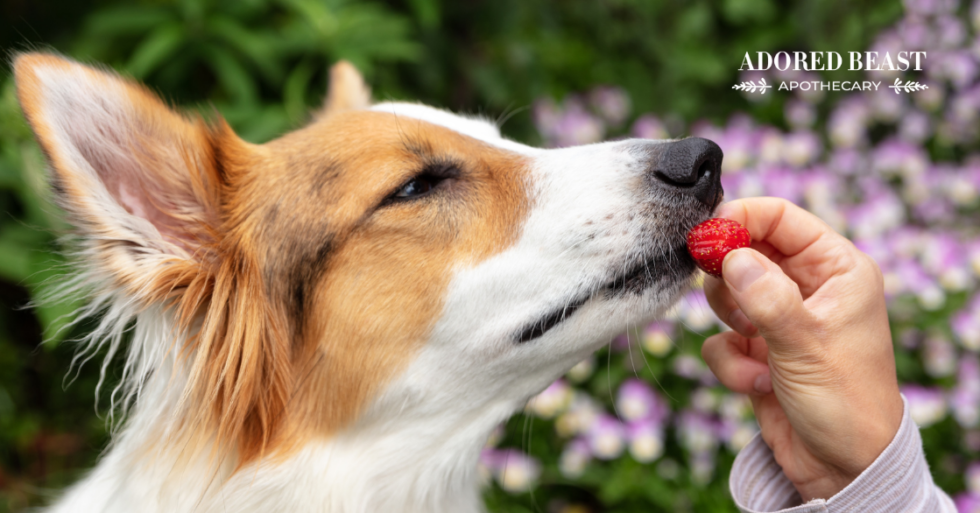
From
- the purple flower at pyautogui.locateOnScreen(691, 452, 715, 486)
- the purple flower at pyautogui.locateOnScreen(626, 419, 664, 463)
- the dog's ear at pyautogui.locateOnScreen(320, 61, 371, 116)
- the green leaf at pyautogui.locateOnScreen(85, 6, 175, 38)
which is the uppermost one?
the green leaf at pyautogui.locateOnScreen(85, 6, 175, 38)

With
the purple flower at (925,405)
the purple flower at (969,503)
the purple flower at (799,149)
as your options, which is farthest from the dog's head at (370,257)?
the purple flower at (799,149)

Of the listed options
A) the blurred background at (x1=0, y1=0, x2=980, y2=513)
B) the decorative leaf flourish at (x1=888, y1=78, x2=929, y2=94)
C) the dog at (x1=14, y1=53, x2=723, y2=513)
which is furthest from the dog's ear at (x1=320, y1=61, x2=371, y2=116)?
the decorative leaf flourish at (x1=888, y1=78, x2=929, y2=94)

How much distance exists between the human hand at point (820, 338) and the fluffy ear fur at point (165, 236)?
1.32 m

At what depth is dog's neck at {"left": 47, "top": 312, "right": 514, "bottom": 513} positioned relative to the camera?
202 cm

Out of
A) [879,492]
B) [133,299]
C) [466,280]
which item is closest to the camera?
[879,492]

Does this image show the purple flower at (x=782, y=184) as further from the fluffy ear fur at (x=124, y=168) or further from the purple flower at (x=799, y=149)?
the fluffy ear fur at (x=124, y=168)

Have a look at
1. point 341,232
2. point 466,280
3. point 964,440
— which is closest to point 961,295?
point 964,440

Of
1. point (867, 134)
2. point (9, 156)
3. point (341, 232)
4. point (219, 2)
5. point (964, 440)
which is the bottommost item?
point (964, 440)

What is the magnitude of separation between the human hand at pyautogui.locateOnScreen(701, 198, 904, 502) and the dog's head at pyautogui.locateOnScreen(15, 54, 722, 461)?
261 mm

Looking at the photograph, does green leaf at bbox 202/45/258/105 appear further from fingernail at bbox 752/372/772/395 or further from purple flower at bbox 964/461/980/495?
purple flower at bbox 964/461/980/495

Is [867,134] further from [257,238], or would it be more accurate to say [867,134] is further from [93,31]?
[93,31]

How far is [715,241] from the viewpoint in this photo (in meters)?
1.78

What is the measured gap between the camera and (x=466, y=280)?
78.2 inches

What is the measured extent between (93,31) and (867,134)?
4507 mm
